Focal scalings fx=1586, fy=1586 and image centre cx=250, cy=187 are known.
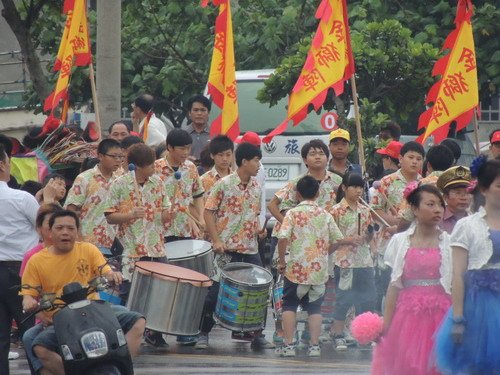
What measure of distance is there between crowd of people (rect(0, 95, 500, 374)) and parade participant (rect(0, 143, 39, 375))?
0.4 inches

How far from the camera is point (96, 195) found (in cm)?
1427

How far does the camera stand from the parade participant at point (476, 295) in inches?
362

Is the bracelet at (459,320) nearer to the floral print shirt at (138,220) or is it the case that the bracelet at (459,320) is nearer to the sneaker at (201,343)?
the floral print shirt at (138,220)

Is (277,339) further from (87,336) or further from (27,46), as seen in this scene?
(27,46)

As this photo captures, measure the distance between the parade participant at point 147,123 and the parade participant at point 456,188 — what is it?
5993 mm

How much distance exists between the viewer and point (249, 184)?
574 inches

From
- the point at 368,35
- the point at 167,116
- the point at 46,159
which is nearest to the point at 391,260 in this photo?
the point at 46,159

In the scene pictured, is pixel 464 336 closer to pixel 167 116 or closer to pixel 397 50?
pixel 397 50

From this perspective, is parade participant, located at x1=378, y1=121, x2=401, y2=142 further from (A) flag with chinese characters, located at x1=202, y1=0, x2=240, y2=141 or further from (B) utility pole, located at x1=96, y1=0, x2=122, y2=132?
(B) utility pole, located at x1=96, y1=0, x2=122, y2=132

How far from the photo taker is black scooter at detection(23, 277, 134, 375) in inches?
382

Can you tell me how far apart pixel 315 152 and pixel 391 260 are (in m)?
4.49

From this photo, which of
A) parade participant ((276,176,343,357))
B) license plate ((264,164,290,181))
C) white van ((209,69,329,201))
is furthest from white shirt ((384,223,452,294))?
license plate ((264,164,290,181))

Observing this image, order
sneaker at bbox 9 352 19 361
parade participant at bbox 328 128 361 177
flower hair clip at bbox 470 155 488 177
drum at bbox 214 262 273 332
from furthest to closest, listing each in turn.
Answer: parade participant at bbox 328 128 361 177 < drum at bbox 214 262 273 332 < sneaker at bbox 9 352 19 361 < flower hair clip at bbox 470 155 488 177

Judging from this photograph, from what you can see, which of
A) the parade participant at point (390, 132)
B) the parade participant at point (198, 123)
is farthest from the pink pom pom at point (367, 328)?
the parade participant at point (390, 132)
